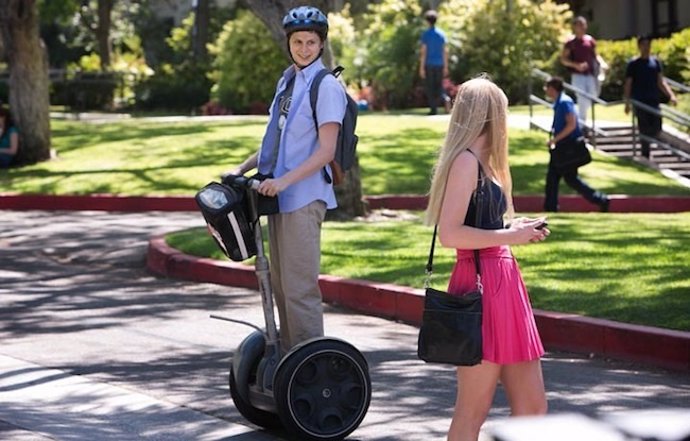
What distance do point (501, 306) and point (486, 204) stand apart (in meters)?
0.39

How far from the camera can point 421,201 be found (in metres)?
18.3

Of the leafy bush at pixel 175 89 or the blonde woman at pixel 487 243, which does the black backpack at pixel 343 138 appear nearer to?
the blonde woman at pixel 487 243

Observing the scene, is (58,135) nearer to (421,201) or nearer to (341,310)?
(421,201)

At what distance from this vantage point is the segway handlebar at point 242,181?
6750 mm

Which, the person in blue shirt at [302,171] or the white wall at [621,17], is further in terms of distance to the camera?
the white wall at [621,17]

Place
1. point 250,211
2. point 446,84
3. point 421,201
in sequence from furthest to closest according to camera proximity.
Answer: point 446,84 → point 421,201 → point 250,211

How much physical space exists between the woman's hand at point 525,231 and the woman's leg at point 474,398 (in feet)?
1.51

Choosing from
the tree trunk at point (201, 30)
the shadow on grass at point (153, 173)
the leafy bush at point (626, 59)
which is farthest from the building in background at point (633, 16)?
the shadow on grass at point (153, 173)

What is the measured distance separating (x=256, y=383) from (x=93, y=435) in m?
0.82

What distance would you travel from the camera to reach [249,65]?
3161 centimetres

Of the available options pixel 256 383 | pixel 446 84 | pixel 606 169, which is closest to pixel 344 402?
pixel 256 383

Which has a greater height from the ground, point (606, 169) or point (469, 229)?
point (469, 229)

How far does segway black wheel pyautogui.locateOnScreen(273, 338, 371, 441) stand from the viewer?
6742 millimetres

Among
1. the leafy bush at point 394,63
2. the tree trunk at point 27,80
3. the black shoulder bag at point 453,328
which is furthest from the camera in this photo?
the leafy bush at point 394,63
